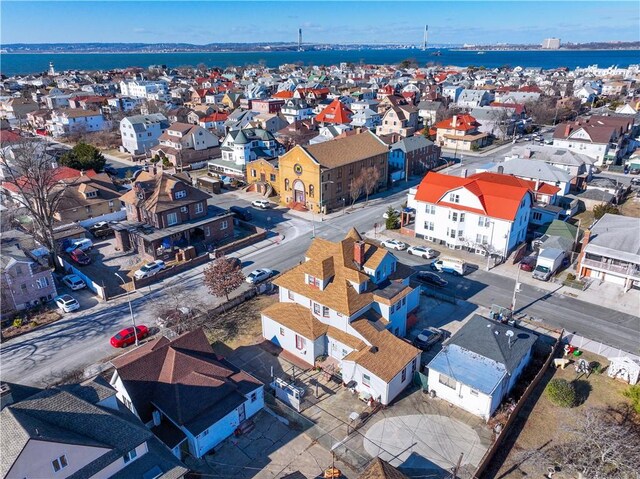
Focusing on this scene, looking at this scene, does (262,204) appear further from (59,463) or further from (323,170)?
(59,463)

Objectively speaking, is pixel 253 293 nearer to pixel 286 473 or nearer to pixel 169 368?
pixel 169 368

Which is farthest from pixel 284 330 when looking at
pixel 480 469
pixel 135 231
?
pixel 135 231

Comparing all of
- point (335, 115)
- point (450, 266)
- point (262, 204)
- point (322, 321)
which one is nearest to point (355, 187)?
point (262, 204)

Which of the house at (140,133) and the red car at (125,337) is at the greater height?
the house at (140,133)

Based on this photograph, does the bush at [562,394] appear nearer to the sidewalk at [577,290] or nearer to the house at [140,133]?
the sidewalk at [577,290]

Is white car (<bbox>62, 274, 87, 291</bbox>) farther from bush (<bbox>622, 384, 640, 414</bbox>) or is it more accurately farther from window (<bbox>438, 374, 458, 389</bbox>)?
bush (<bbox>622, 384, 640, 414</bbox>)

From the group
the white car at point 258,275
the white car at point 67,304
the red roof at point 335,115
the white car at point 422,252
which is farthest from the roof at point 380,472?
the red roof at point 335,115

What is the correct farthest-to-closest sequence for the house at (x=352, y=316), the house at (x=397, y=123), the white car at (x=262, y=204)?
the house at (x=397, y=123) < the white car at (x=262, y=204) < the house at (x=352, y=316)
